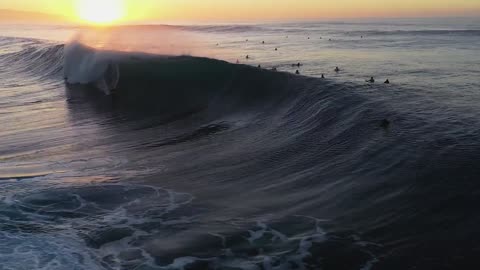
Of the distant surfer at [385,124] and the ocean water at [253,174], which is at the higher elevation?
the distant surfer at [385,124]

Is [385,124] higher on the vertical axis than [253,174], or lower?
higher

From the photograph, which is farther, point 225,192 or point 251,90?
point 251,90

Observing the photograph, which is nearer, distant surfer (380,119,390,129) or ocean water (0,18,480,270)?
ocean water (0,18,480,270)

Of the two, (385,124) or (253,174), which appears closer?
(253,174)

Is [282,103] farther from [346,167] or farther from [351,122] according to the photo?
[346,167]

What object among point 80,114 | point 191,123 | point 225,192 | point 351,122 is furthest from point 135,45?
point 225,192

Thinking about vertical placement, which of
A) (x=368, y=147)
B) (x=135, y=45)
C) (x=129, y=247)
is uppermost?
(x=135, y=45)

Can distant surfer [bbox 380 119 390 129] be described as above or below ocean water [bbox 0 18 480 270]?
above

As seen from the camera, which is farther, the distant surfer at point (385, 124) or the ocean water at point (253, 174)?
the distant surfer at point (385, 124)
